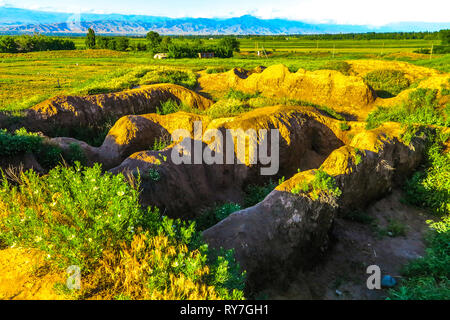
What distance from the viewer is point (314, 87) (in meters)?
20.9

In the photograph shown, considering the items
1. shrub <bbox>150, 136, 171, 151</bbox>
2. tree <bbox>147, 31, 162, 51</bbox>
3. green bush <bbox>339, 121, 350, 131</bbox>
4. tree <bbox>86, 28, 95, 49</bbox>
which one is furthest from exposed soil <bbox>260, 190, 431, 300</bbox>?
tree <bbox>86, 28, 95, 49</bbox>

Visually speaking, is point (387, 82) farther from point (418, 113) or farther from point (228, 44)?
point (228, 44)

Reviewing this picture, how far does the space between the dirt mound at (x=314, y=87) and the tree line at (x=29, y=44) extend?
69178 millimetres

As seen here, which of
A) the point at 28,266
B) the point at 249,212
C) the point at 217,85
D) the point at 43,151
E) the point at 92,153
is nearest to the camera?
the point at 28,266

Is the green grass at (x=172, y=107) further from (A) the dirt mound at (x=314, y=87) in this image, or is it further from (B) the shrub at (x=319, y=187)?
(B) the shrub at (x=319, y=187)

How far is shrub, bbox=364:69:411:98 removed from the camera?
76.3 ft

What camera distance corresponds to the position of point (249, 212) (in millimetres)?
6688

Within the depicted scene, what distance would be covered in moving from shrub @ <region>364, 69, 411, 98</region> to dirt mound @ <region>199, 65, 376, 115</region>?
4.88 metres

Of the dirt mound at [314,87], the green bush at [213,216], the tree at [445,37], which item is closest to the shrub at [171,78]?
the dirt mound at [314,87]

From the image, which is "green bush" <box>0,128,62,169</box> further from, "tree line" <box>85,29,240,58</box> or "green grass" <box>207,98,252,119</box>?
"tree line" <box>85,29,240,58</box>

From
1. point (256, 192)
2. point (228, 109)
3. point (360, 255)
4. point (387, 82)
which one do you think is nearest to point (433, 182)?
point (360, 255)

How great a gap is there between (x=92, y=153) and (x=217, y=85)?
54.7 ft
